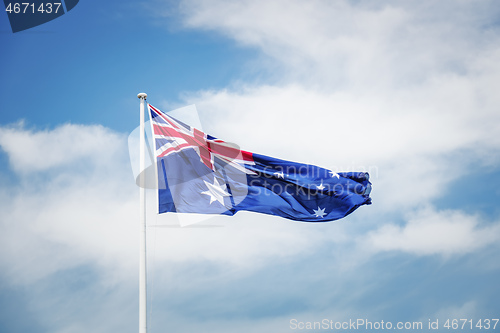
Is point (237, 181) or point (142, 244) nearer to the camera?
point (142, 244)

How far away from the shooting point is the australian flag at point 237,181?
18156 mm

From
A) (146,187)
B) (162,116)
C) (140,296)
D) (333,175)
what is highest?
(162,116)

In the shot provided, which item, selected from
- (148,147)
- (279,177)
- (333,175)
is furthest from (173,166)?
(333,175)

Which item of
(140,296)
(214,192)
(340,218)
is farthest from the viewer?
(340,218)

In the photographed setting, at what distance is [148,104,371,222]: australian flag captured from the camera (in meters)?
18.2

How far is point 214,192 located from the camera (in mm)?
18781

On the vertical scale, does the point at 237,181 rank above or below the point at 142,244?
above

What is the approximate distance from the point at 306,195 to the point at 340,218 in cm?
152

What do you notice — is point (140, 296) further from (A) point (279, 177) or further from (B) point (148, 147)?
(A) point (279, 177)

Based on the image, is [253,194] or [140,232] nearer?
[140,232]

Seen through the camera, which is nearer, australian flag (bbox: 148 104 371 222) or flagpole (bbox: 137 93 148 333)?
flagpole (bbox: 137 93 148 333)

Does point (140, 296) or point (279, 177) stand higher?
point (279, 177)

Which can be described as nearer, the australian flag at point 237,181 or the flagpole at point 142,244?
the flagpole at point 142,244

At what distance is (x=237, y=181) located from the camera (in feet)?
64.4
